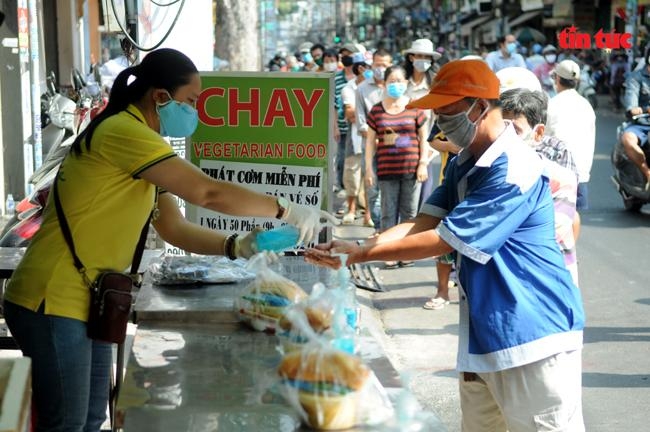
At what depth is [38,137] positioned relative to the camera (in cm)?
1227

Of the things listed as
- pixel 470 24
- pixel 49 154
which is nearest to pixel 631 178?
pixel 49 154

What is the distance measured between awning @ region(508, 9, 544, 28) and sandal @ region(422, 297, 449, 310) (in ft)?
129

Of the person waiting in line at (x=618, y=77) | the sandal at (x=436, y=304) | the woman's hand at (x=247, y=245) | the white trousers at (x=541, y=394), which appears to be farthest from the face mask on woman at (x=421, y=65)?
the person waiting in line at (x=618, y=77)

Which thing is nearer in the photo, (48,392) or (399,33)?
(48,392)

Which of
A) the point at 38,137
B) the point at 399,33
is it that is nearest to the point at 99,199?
the point at 38,137

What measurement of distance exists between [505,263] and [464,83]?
67 cm

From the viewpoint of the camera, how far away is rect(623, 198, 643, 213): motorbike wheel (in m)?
14.1

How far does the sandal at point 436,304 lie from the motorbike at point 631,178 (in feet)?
17.1

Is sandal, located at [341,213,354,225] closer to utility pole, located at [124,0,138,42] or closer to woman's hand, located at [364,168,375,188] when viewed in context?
woman's hand, located at [364,168,375,188]

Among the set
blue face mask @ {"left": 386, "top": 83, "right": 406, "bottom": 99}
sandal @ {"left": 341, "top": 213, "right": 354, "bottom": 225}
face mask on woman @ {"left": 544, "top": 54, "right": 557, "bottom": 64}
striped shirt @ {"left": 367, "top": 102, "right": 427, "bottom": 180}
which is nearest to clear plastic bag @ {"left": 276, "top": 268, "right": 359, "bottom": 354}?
striped shirt @ {"left": 367, "top": 102, "right": 427, "bottom": 180}

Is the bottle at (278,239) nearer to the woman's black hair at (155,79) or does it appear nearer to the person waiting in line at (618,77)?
the woman's black hair at (155,79)

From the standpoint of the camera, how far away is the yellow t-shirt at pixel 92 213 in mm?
3662

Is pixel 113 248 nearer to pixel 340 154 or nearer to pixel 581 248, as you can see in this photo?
pixel 581 248

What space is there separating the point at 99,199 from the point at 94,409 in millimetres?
1002
